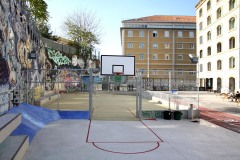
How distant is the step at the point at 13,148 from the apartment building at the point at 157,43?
59937 millimetres

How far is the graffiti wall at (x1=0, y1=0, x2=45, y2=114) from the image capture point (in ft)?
38.9

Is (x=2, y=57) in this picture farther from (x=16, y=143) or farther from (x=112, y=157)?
(x=112, y=157)

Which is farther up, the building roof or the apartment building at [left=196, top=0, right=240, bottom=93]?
the building roof

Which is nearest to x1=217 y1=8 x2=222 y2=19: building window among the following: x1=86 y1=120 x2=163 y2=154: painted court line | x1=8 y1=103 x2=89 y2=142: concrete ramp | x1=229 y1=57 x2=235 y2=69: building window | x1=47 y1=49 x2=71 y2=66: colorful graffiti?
x1=229 y1=57 x2=235 y2=69: building window

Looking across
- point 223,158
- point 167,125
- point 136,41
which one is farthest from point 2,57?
point 136,41

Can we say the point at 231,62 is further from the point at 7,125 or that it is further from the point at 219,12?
the point at 7,125

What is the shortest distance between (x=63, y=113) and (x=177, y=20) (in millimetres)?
61182

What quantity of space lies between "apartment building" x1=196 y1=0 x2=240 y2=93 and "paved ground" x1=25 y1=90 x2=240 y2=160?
29.4 m

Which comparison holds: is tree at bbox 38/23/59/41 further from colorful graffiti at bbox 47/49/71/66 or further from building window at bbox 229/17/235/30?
building window at bbox 229/17/235/30

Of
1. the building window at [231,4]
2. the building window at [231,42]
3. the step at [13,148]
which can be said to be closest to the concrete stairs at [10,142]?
the step at [13,148]

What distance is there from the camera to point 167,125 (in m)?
13.8

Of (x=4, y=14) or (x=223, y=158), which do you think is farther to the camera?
(x=4, y=14)

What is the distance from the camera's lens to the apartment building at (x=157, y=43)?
67500mm

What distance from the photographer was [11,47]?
535 inches
